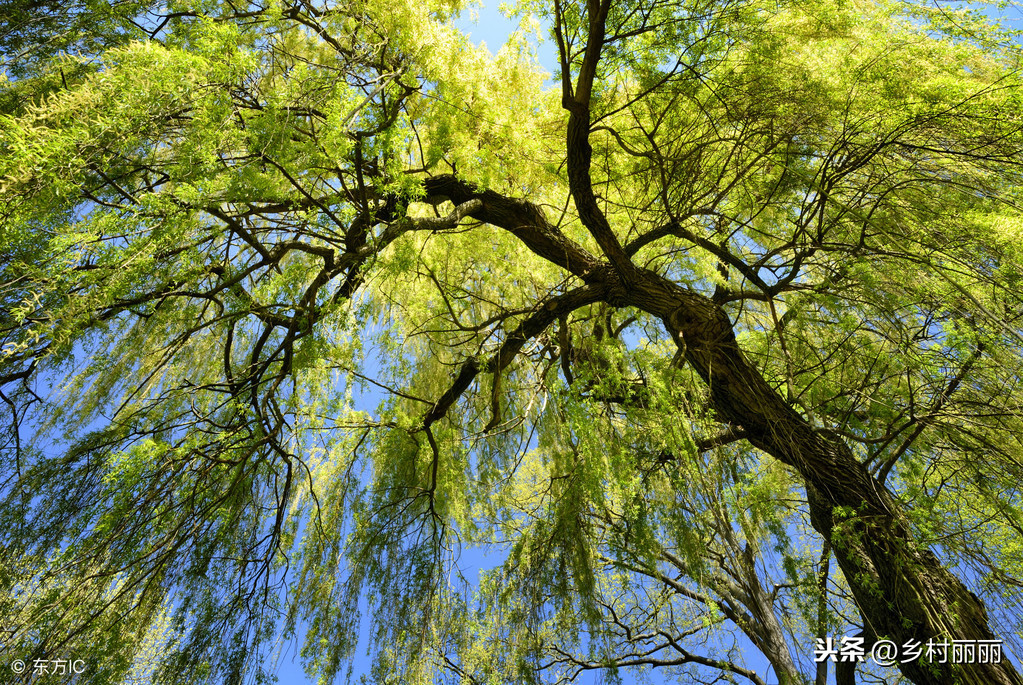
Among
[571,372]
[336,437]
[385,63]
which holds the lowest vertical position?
[336,437]

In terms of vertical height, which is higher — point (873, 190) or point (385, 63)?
point (385, 63)

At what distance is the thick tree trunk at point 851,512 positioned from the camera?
2.04 metres

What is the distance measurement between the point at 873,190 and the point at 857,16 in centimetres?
70

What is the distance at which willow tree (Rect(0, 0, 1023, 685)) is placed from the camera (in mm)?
1942

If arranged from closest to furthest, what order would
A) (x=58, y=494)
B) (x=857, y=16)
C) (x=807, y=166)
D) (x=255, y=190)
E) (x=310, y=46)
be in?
(x=255, y=190)
(x=58, y=494)
(x=857, y=16)
(x=807, y=166)
(x=310, y=46)

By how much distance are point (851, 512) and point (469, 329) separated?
5.28 feet

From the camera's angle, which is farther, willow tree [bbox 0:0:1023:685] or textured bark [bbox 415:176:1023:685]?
textured bark [bbox 415:176:1023:685]

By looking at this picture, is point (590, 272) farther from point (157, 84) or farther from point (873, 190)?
point (157, 84)

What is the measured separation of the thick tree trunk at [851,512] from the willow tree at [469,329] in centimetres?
2

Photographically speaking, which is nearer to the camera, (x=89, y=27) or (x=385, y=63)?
(x=89, y=27)

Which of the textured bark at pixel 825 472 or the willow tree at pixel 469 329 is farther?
the textured bark at pixel 825 472

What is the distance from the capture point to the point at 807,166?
290 cm

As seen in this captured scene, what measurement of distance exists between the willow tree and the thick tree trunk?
0.02 metres

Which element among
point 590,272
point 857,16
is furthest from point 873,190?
point 590,272
